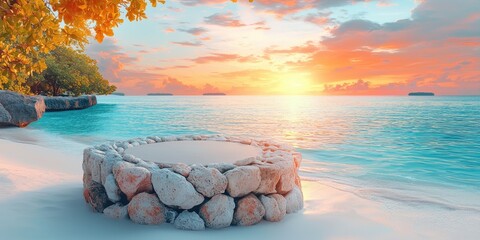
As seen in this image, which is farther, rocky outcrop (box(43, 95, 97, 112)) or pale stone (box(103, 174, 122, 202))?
rocky outcrop (box(43, 95, 97, 112))

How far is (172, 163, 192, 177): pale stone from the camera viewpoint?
484cm

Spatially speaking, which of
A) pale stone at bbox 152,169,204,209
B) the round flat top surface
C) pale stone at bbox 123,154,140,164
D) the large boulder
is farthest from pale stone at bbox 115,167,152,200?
the large boulder

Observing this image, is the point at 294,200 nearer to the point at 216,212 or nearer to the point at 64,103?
the point at 216,212

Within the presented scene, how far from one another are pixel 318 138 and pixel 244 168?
1684cm

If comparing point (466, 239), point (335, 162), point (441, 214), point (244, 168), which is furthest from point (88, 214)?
point (335, 162)

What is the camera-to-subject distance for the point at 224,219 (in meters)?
4.84

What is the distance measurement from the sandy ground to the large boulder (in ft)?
39.0

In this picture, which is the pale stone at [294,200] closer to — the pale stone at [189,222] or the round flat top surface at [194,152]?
the round flat top surface at [194,152]

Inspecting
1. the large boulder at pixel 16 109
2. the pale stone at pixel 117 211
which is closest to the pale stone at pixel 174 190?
the pale stone at pixel 117 211

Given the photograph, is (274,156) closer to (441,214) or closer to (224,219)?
(224,219)

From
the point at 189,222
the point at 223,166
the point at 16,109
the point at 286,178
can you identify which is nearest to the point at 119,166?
the point at 189,222

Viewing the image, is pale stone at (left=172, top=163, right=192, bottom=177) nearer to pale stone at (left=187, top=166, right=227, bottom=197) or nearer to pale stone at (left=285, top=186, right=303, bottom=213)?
pale stone at (left=187, top=166, right=227, bottom=197)

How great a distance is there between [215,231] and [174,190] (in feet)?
2.35

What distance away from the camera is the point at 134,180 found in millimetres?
Result: 4773
